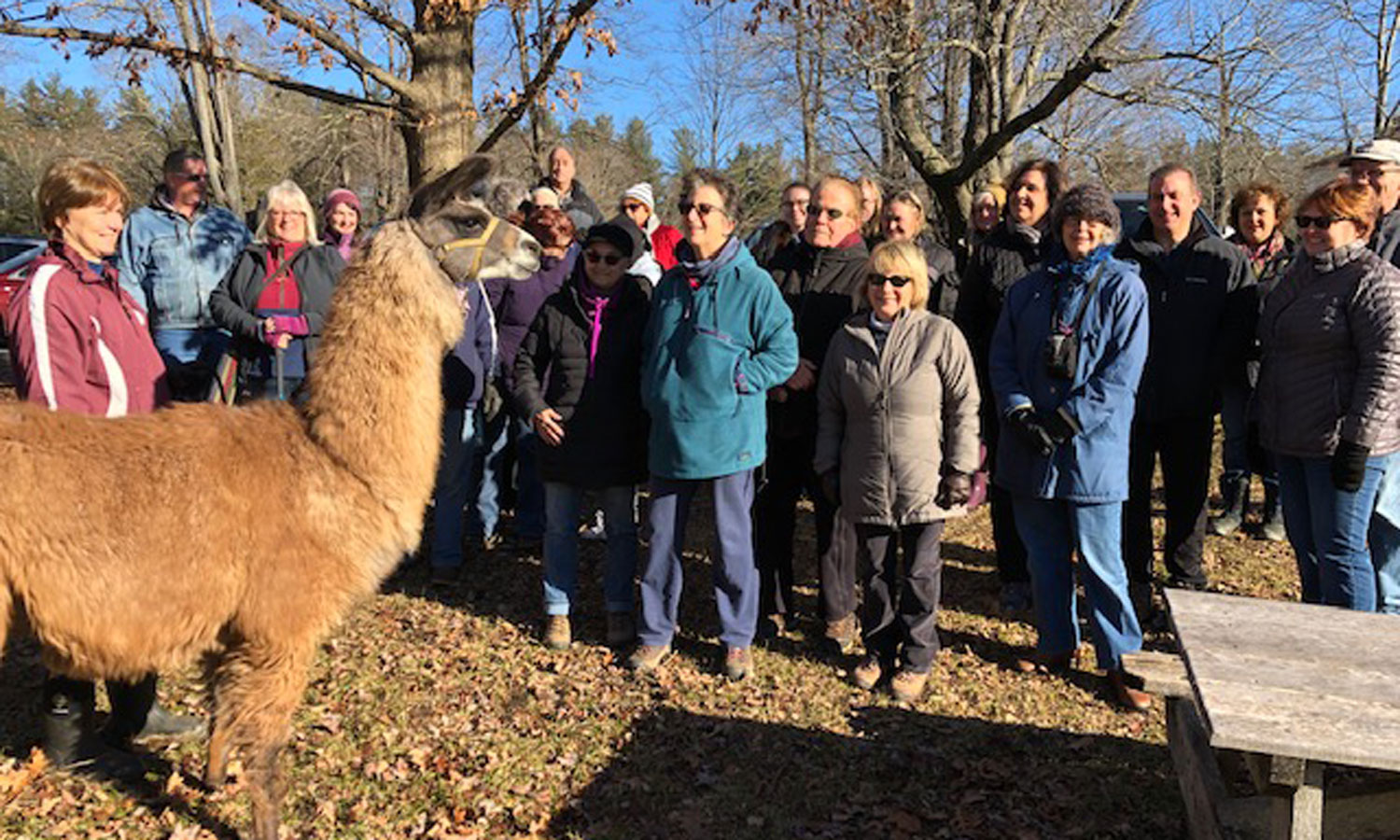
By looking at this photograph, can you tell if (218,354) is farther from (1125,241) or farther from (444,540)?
(1125,241)

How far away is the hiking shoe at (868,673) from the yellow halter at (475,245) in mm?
2857

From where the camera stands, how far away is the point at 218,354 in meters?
5.92

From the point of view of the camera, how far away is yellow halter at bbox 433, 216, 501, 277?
3.58m

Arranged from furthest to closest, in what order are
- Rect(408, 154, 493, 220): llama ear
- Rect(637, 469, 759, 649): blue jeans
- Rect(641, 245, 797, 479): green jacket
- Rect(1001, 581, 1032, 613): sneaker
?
Rect(1001, 581, 1032, 613): sneaker
Rect(637, 469, 759, 649): blue jeans
Rect(641, 245, 797, 479): green jacket
Rect(408, 154, 493, 220): llama ear

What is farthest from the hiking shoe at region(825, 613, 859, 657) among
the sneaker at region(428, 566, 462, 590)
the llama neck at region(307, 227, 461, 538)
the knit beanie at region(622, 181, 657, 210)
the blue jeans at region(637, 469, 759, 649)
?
the knit beanie at region(622, 181, 657, 210)

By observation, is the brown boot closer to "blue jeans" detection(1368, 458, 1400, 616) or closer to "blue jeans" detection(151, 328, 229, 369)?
"blue jeans" detection(1368, 458, 1400, 616)

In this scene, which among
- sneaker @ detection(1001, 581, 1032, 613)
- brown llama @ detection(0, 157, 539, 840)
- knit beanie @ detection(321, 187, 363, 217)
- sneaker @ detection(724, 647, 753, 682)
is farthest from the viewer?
knit beanie @ detection(321, 187, 363, 217)

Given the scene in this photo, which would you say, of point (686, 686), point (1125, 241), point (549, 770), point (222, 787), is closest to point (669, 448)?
point (686, 686)

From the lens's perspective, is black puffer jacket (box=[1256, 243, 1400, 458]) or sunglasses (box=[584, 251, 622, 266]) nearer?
black puffer jacket (box=[1256, 243, 1400, 458])

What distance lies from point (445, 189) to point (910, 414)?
2.37 meters

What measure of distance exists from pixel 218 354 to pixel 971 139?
8.61 m

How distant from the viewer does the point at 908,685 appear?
4754mm

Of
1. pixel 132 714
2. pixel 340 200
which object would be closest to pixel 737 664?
pixel 132 714

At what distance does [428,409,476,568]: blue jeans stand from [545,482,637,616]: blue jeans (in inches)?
43.7
